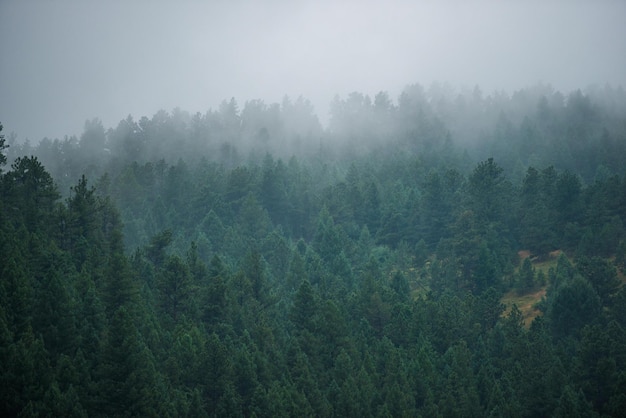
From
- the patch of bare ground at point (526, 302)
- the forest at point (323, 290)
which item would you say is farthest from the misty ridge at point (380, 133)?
the patch of bare ground at point (526, 302)

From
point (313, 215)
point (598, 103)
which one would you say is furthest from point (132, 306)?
point (598, 103)

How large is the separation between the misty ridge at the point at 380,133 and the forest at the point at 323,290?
245 cm

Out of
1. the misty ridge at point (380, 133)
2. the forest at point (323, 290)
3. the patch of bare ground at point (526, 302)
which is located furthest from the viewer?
the misty ridge at point (380, 133)

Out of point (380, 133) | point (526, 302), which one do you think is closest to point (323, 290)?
point (526, 302)

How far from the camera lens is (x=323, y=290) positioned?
204 feet

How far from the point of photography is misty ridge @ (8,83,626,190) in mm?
118000

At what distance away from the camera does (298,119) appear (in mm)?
154250

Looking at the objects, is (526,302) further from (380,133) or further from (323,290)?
(380,133)

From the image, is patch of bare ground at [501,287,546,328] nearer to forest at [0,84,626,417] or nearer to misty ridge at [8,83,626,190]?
forest at [0,84,626,417]

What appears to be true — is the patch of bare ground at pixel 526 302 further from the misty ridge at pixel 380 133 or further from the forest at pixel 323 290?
the misty ridge at pixel 380 133

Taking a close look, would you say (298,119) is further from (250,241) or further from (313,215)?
(250,241)

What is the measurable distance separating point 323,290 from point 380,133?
273 ft

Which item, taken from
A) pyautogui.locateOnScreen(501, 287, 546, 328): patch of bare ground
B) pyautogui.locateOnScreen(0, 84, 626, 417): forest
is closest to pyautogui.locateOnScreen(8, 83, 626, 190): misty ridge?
pyautogui.locateOnScreen(0, 84, 626, 417): forest

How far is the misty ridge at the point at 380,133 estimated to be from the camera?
11800 centimetres
